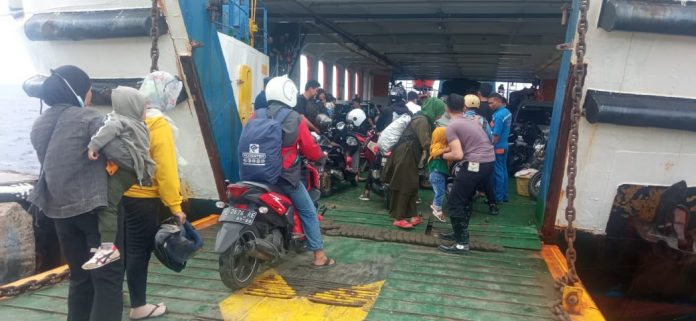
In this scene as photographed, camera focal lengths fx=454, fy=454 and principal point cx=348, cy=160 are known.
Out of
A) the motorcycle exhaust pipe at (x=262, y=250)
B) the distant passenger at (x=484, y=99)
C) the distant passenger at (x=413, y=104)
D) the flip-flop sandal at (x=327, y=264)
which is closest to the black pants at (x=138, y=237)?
the motorcycle exhaust pipe at (x=262, y=250)

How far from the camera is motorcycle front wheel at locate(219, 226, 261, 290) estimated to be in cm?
328

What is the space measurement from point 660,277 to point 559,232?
1121 millimetres

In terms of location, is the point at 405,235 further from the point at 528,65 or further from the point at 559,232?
the point at 528,65

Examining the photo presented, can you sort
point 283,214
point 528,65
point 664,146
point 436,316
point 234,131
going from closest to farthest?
point 436,316, point 283,214, point 664,146, point 234,131, point 528,65

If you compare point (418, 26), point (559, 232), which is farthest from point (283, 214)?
point (418, 26)

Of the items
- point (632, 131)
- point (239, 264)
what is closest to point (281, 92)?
point (239, 264)

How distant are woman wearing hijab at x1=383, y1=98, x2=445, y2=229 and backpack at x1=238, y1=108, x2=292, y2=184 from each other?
2.10 metres

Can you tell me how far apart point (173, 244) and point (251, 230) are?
27.9 inches

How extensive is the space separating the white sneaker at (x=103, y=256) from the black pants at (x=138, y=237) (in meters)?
0.34

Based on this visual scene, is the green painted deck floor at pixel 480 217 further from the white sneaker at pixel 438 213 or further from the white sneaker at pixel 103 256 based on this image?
the white sneaker at pixel 103 256

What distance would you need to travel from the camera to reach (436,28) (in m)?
10.8

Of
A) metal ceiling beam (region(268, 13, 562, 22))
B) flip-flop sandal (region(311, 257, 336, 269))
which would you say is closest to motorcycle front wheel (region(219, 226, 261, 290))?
flip-flop sandal (region(311, 257, 336, 269))

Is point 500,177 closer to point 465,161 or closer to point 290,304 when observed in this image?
point 465,161

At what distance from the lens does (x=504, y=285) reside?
3.72 m
